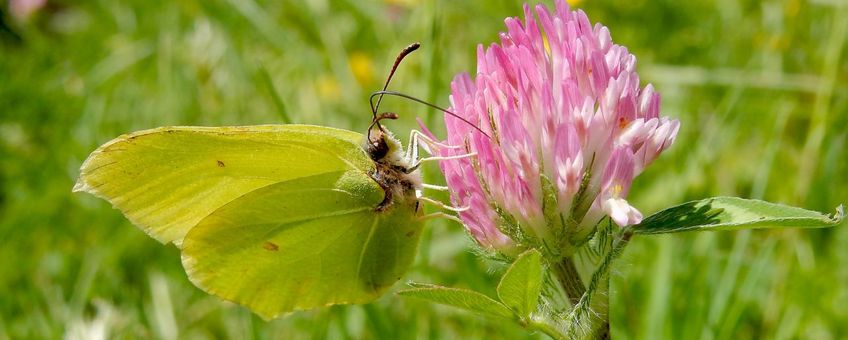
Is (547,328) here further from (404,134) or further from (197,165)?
(404,134)

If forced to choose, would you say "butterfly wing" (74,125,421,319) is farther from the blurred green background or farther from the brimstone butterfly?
the blurred green background

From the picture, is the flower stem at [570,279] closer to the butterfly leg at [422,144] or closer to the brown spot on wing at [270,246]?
the butterfly leg at [422,144]

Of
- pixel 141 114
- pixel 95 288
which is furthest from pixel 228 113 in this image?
pixel 95 288

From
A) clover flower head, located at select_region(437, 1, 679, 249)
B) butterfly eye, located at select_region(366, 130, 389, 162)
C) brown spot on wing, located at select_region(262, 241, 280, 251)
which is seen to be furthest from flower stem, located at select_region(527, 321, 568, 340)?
brown spot on wing, located at select_region(262, 241, 280, 251)

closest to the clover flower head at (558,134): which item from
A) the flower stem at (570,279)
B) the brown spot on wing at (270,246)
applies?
the flower stem at (570,279)

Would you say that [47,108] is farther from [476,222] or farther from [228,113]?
[476,222]
